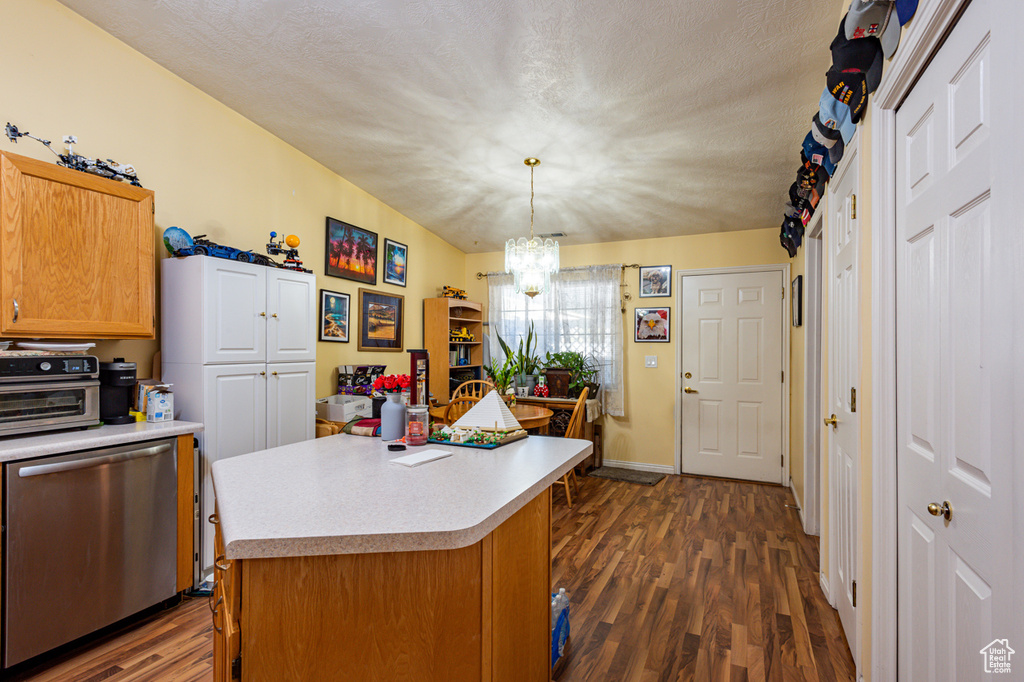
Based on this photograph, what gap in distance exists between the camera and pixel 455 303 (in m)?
5.02

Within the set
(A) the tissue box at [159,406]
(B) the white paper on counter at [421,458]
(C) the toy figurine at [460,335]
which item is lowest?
(B) the white paper on counter at [421,458]

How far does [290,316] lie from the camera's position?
10.0 feet

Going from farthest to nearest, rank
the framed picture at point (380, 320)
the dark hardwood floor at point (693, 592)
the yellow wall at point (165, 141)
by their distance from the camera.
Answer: the framed picture at point (380, 320) → the yellow wall at point (165, 141) → the dark hardwood floor at point (693, 592)

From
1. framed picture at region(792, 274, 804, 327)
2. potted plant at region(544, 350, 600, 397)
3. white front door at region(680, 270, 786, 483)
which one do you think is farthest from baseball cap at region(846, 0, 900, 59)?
potted plant at region(544, 350, 600, 397)

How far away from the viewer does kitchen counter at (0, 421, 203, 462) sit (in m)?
1.83

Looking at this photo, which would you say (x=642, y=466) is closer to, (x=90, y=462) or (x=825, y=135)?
(x=825, y=135)

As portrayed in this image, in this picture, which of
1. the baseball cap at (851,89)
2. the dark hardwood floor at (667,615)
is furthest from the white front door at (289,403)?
the baseball cap at (851,89)

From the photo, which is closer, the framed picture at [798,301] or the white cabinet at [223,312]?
the white cabinet at [223,312]

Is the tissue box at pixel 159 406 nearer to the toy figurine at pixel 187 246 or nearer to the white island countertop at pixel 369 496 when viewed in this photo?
the toy figurine at pixel 187 246

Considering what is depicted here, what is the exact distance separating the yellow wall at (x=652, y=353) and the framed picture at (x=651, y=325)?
0.18 feet

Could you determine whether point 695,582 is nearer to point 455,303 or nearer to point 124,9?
point 455,303

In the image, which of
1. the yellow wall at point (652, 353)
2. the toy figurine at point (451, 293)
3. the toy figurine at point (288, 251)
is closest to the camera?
the toy figurine at point (288, 251)

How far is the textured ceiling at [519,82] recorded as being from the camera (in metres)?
2.08

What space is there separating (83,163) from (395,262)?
8.38 ft
